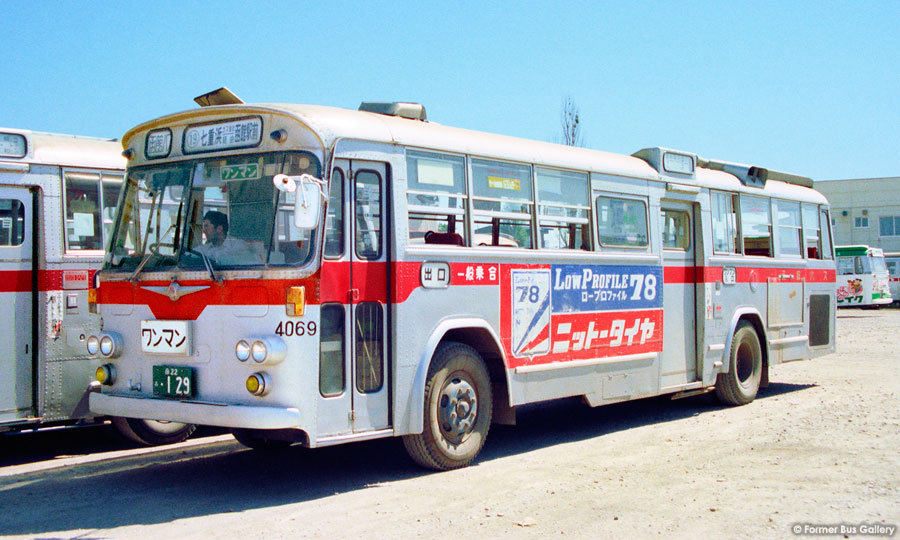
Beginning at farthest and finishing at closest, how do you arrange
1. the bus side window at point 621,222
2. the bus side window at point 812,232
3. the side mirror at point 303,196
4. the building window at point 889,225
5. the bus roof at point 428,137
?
the building window at point 889,225 → the bus side window at point 812,232 → the bus side window at point 621,222 → the bus roof at point 428,137 → the side mirror at point 303,196

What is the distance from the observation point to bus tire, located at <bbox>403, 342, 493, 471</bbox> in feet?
25.3

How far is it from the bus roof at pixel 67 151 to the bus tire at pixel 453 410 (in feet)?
14.1

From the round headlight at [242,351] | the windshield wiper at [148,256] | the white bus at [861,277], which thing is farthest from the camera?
the white bus at [861,277]

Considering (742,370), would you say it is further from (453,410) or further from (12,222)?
(12,222)

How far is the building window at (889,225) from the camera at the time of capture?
59.9 metres

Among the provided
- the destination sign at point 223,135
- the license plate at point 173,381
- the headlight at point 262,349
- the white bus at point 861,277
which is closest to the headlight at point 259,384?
the headlight at point 262,349

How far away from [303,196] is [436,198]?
1800 mm

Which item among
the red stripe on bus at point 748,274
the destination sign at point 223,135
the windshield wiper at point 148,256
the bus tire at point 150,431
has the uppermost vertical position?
the destination sign at point 223,135

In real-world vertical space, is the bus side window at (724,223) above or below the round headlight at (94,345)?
above

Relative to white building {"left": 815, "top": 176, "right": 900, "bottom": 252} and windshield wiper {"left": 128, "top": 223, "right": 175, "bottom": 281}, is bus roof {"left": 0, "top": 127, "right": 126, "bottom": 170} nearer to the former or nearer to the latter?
windshield wiper {"left": 128, "top": 223, "right": 175, "bottom": 281}

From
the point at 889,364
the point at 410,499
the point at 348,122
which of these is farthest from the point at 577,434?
the point at 889,364

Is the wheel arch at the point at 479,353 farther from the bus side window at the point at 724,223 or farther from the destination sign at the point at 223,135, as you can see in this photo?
the bus side window at the point at 724,223

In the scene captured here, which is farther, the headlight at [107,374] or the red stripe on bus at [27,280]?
the red stripe on bus at [27,280]

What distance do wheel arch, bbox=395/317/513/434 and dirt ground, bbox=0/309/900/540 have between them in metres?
0.50
